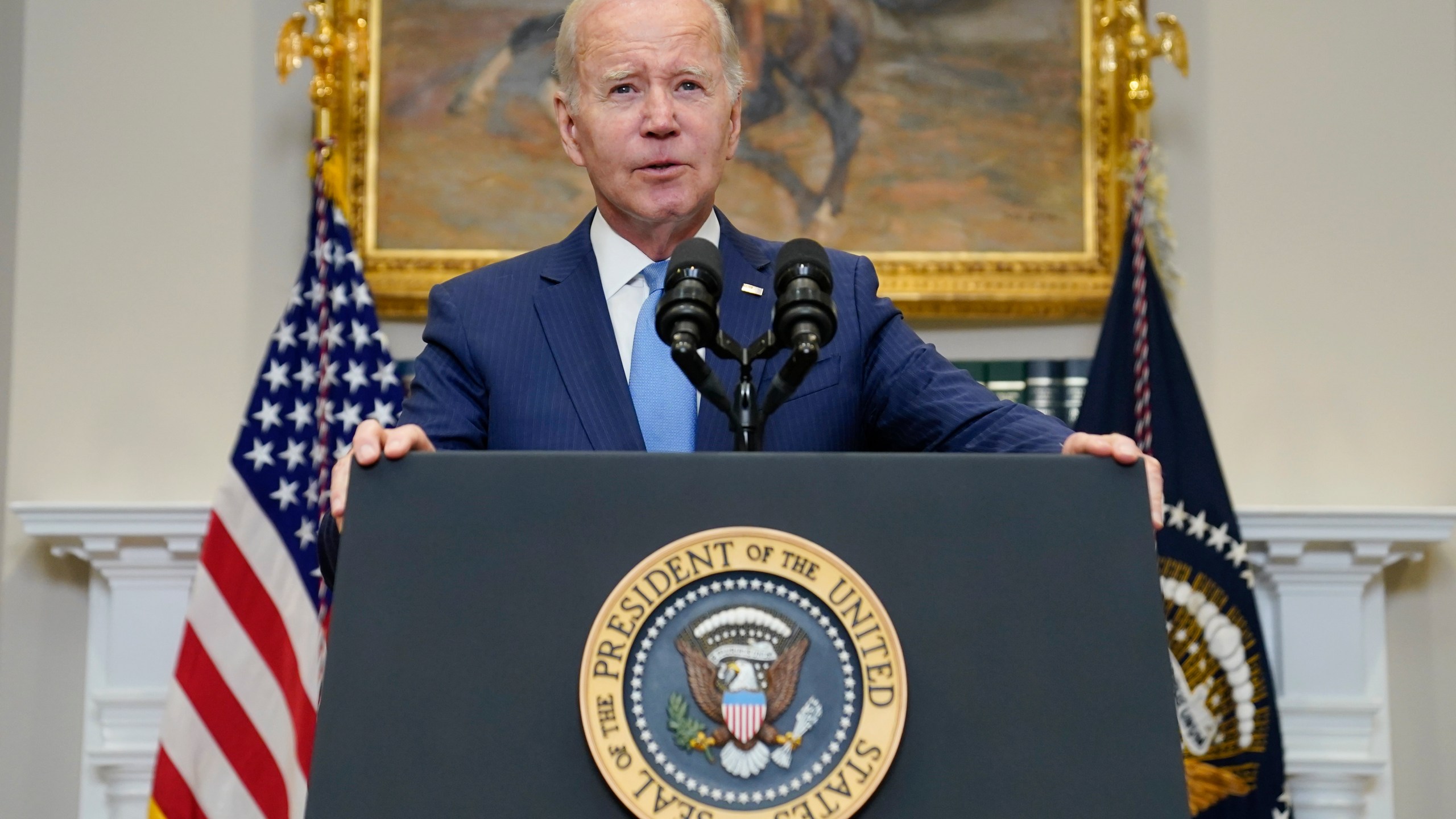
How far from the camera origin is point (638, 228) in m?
2.03

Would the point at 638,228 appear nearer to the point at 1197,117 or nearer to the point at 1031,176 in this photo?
the point at 1031,176

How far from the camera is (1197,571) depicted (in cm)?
376

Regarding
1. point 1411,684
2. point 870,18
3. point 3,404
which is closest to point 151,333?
point 3,404

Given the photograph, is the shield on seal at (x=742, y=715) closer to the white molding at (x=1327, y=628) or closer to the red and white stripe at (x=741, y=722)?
the red and white stripe at (x=741, y=722)

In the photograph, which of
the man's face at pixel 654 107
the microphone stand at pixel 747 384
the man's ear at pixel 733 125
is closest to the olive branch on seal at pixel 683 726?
the microphone stand at pixel 747 384

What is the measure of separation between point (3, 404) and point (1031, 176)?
10.8ft

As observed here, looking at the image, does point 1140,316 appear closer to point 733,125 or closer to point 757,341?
point 733,125

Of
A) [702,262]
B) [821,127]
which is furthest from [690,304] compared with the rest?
[821,127]

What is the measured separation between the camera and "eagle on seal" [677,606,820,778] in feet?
3.88

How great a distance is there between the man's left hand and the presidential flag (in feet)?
7.55

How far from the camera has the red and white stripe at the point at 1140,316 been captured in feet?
12.6

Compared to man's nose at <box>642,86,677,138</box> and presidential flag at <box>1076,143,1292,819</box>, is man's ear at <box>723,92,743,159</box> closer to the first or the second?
man's nose at <box>642,86,677,138</box>

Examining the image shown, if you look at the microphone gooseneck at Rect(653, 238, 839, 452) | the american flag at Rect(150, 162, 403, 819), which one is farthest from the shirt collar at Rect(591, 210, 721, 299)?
the american flag at Rect(150, 162, 403, 819)

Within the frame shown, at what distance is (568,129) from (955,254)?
221 centimetres
